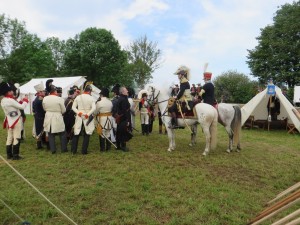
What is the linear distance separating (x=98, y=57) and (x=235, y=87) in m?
18.4

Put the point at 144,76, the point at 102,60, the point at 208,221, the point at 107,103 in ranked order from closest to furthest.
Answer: the point at 208,221 → the point at 107,103 → the point at 144,76 → the point at 102,60

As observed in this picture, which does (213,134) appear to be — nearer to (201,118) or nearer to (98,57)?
(201,118)

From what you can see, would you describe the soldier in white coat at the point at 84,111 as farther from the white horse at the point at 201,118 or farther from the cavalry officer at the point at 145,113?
the cavalry officer at the point at 145,113

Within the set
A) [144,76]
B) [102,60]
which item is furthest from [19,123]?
[102,60]

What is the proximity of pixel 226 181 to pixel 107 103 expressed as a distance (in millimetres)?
4106

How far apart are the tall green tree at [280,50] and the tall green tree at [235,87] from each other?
73.5 inches

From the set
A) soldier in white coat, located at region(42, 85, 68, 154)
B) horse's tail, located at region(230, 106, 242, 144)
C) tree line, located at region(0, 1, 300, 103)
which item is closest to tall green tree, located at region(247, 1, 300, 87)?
tree line, located at region(0, 1, 300, 103)

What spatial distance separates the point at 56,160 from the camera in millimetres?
7445

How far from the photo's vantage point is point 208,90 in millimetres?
8461

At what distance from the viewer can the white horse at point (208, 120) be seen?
807 centimetres

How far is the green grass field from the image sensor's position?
4.33 metres

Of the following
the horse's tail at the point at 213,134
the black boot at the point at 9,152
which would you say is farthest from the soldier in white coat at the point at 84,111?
the horse's tail at the point at 213,134

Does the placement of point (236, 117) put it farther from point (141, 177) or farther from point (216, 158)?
point (141, 177)

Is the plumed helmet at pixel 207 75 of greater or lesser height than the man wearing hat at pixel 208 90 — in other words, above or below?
above
